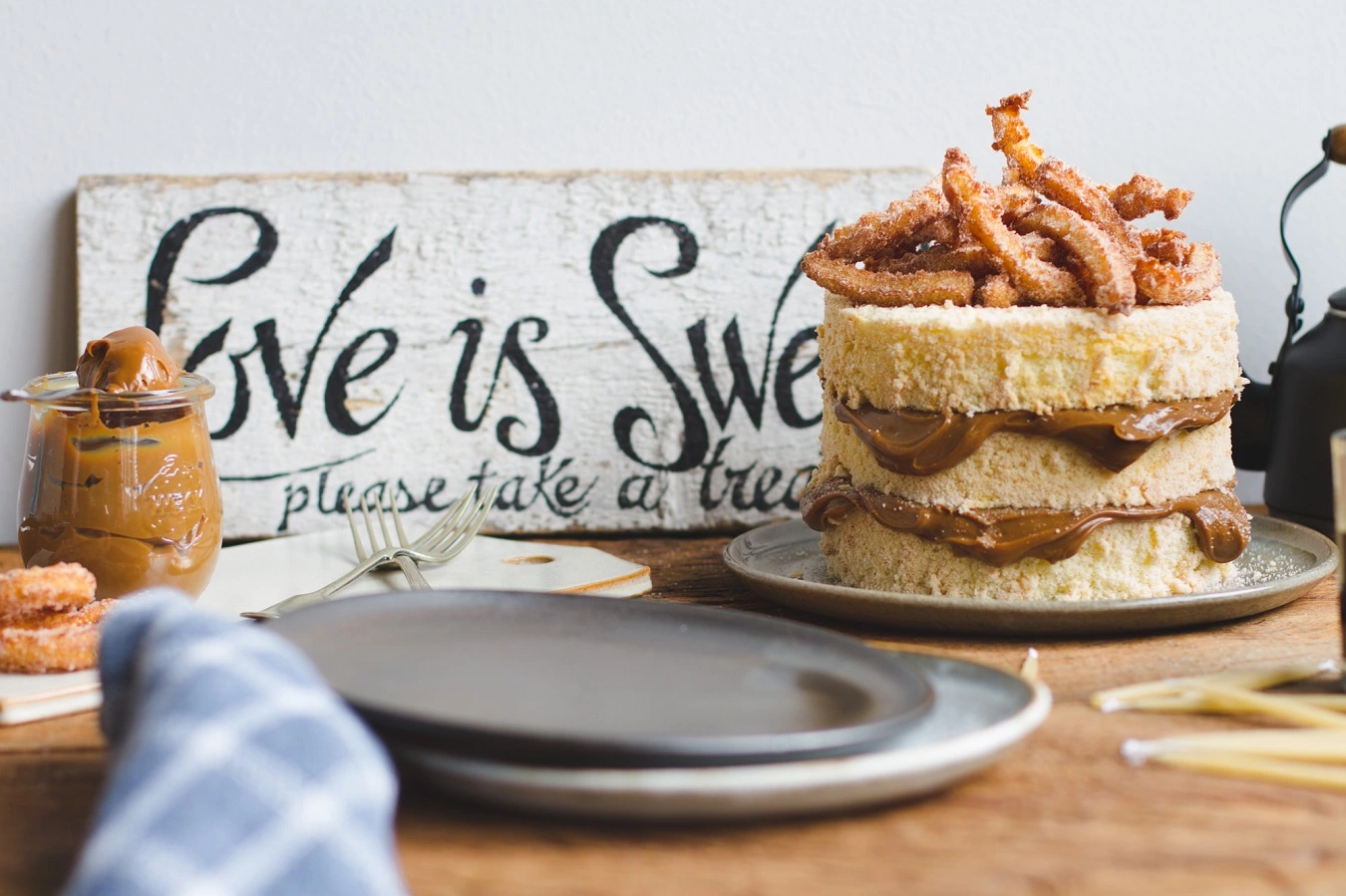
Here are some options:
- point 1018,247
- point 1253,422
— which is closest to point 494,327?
point 1018,247

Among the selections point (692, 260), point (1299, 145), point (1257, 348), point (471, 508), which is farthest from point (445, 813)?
point (1299, 145)

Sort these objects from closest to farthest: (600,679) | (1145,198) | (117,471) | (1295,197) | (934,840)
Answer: (934,840) → (600,679) → (117,471) → (1145,198) → (1295,197)

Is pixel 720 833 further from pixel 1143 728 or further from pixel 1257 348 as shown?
pixel 1257 348

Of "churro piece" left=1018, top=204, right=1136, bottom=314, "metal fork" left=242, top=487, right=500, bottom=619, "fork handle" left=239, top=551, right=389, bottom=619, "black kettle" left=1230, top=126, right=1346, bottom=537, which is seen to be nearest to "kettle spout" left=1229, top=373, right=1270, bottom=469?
"black kettle" left=1230, top=126, right=1346, bottom=537

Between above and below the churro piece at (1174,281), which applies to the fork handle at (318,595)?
below

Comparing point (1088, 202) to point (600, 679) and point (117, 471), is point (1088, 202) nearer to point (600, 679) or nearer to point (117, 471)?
point (600, 679)

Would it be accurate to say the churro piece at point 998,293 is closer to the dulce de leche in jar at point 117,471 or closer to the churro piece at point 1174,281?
the churro piece at point 1174,281

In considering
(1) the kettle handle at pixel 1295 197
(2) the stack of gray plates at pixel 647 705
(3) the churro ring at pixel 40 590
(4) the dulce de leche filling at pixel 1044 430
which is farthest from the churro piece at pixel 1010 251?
(3) the churro ring at pixel 40 590
